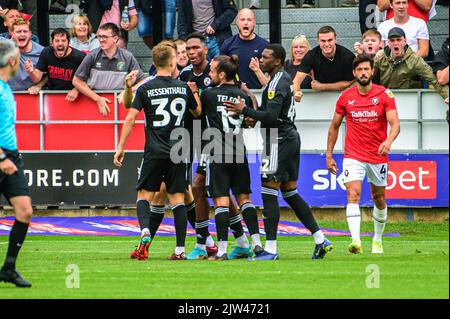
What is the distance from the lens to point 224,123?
1373cm

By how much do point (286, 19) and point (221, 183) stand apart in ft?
32.8

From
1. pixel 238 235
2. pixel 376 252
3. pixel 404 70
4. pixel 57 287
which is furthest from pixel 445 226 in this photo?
pixel 57 287

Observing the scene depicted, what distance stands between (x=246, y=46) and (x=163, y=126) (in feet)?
19.7

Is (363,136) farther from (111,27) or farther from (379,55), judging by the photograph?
(111,27)

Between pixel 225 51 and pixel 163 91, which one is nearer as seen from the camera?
pixel 163 91

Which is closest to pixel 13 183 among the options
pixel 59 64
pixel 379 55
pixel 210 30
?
pixel 379 55

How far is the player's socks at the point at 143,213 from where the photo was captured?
13.9 metres

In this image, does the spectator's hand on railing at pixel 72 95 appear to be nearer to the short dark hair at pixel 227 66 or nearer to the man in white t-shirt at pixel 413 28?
the man in white t-shirt at pixel 413 28

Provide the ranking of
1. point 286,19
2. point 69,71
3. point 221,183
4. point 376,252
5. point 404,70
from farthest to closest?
point 286,19 < point 69,71 < point 404,70 < point 376,252 < point 221,183

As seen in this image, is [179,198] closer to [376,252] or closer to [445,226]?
[376,252]

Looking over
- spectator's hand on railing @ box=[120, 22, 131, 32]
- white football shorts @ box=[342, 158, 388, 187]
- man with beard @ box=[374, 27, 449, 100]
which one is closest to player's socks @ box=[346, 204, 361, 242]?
white football shorts @ box=[342, 158, 388, 187]

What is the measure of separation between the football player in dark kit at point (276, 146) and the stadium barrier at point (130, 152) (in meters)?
5.18

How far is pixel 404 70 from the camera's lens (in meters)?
18.6

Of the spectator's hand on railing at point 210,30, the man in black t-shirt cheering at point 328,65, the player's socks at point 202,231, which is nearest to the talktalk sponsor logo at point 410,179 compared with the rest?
the man in black t-shirt cheering at point 328,65
